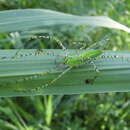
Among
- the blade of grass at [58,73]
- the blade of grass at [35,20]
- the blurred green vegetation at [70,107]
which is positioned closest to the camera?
the blade of grass at [58,73]

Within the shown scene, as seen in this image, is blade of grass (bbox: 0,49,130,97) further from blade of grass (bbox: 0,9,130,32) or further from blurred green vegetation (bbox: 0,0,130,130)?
blurred green vegetation (bbox: 0,0,130,130)

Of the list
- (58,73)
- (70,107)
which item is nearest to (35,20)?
(58,73)

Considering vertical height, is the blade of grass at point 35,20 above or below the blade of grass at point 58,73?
above

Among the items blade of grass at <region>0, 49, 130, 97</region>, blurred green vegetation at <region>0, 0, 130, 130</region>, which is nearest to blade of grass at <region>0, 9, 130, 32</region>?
blade of grass at <region>0, 49, 130, 97</region>

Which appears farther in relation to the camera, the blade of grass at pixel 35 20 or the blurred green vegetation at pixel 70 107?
the blurred green vegetation at pixel 70 107

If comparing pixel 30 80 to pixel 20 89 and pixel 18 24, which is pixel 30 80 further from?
pixel 18 24

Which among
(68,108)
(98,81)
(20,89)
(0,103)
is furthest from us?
(68,108)

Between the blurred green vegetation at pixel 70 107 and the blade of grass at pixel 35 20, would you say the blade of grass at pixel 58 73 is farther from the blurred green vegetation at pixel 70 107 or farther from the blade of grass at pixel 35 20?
the blurred green vegetation at pixel 70 107

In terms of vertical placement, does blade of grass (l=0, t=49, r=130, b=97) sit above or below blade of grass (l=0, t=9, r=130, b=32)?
below

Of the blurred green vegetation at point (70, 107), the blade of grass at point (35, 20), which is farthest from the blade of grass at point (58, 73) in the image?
the blurred green vegetation at point (70, 107)

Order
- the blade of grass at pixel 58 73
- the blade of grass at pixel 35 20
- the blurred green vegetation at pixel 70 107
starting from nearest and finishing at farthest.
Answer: the blade of grass at pixel 58 73 → the blade of grass at pixel 35 20 → the blurred green vegetation at pixel 70 107

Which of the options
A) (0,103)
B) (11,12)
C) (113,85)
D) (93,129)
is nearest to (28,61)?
(11,12)
